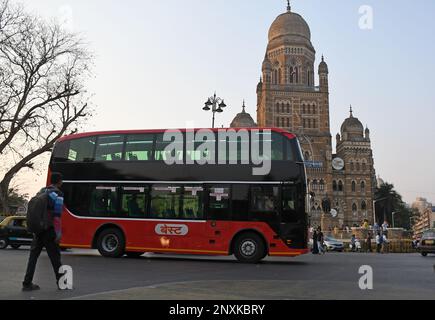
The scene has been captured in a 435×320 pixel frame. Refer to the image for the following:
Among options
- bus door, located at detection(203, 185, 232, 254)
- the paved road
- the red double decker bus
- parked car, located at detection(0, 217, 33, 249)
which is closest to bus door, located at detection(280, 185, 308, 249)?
the red double decker bus

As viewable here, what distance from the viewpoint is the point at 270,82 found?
78.0 metres

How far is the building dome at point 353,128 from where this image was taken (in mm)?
81812

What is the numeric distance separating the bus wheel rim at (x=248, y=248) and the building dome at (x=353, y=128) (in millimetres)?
72919

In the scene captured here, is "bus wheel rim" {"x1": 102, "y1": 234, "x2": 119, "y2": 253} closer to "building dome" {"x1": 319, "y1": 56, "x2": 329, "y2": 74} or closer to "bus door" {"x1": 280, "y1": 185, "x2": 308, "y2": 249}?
"bus door" {"x1": 280, "y1": 185, "x2": 308, "y2": 249}

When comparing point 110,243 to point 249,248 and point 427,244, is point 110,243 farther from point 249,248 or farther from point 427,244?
point 427,244

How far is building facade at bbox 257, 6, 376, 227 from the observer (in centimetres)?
7600

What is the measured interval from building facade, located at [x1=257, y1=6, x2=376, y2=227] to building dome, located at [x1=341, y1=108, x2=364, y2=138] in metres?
0.37

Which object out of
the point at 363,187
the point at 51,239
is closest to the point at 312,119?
the point at 363,187

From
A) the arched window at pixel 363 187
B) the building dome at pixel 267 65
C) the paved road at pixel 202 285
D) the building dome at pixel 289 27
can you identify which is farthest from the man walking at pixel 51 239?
the building dome at pixel 289 27

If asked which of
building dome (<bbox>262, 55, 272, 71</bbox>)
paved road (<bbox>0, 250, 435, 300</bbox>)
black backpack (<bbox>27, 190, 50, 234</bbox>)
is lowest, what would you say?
paved road (<bbox>0, 250, 435, 300</bbox>)

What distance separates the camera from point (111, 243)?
46.3ft
